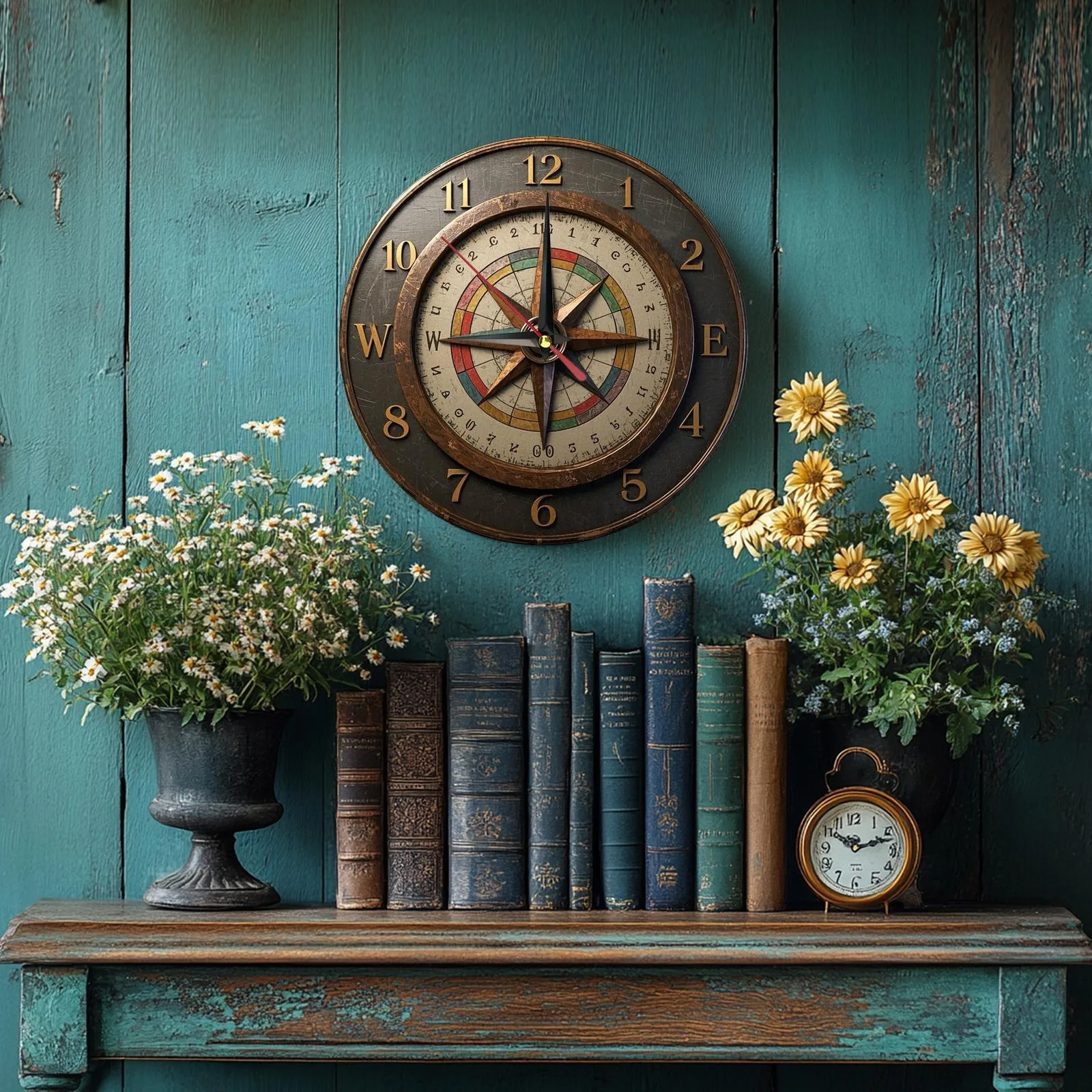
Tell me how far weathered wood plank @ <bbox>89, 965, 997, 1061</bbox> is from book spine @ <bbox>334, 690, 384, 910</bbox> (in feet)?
0.61

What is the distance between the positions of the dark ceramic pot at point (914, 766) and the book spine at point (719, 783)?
159 mm

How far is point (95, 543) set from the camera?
1820 mm

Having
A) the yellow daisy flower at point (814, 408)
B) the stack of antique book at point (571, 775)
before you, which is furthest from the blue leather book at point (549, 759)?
the yellow daisy flower at point (814, 408)

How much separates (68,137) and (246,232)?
32 centimetres

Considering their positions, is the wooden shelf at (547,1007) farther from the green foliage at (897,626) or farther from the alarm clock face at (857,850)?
the green foliage at (897,626)

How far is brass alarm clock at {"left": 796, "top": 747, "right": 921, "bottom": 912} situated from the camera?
1794 millimetres

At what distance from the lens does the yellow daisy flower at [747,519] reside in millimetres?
1851

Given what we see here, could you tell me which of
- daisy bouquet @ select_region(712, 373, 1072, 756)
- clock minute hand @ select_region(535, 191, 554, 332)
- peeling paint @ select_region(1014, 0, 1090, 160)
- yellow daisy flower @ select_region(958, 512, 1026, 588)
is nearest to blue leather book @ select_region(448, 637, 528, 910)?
daisy bouquet @ select_region(712, 373, 1072, 756)

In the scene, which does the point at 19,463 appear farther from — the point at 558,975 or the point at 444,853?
the point at 558,975

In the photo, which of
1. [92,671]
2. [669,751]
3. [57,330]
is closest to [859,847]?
[669,751]

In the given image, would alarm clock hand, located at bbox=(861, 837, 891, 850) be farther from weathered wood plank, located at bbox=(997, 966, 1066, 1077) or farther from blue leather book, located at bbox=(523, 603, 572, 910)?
blue leather book, located at bbox=(523, 603, 572, 910)

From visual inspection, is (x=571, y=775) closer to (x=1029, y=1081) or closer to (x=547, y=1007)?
(x=547, y=1007)

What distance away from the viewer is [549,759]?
1878mm

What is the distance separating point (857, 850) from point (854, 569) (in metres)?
0.38
